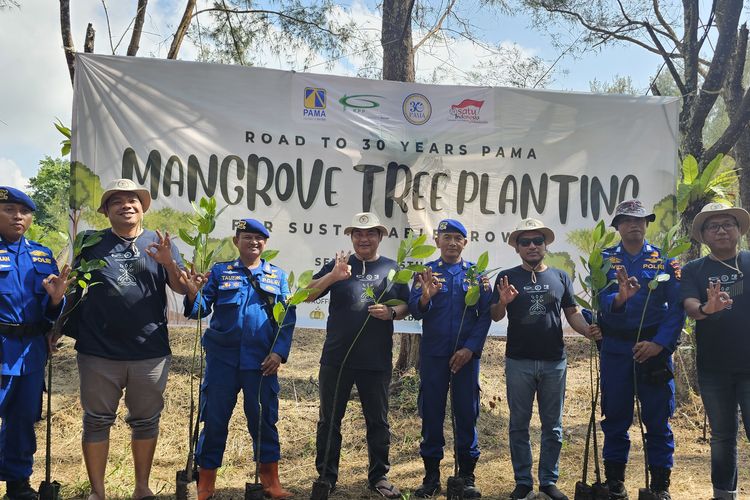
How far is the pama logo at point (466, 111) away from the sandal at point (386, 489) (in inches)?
124

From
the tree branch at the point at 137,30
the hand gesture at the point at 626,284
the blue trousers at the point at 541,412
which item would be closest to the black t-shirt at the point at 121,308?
the blue trousers at the point at 541,412

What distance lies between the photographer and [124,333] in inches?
137

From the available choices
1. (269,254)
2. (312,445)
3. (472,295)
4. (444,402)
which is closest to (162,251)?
(269,254)

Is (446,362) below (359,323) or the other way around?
below

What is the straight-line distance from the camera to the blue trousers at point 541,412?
3.90 m

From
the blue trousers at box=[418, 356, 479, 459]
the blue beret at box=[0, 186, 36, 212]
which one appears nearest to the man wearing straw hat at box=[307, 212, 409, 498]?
the blue trousers at box=[418, 356, 479, 459]

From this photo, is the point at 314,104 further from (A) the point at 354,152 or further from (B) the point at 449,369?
(B) the point at 449,369

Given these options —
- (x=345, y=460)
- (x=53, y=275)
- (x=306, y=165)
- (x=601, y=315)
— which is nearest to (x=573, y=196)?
(x=601, y=315)

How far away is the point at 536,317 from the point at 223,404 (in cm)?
212

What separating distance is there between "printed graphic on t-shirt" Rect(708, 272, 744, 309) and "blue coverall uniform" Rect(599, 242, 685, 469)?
255 mm

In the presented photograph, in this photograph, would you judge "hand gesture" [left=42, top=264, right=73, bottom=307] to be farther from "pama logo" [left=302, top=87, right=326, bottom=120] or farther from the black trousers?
"pama logo" [left=302, top=87, right=326, bottom=120]

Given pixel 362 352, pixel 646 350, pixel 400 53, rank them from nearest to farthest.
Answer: pixel 646 350 → pixel 362 352 → pixel 400 53

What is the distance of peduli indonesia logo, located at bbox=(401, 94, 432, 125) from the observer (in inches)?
210

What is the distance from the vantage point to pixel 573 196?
5461mm
